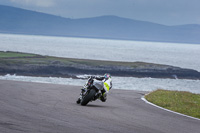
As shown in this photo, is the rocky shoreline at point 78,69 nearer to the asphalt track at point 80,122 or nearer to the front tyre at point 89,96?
the front tyre at point 89,96

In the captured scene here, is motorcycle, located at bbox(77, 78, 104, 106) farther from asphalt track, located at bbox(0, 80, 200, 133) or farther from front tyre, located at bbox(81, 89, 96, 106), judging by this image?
asphalt track, located at bbox(0, 80, 200, 133)

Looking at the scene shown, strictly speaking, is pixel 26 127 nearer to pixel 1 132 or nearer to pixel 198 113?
pixel 1 132

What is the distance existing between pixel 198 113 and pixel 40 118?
21.3 ft

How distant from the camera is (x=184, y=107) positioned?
620 inches

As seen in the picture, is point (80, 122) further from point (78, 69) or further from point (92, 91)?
point (78, 69)

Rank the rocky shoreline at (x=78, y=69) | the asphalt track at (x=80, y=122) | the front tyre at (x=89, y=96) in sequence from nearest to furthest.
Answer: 1. the asphalt track at (x=80, y=122)
2. the front tyre at (x=89, y=96)
3. the rocky shoreline at (x=78, y=69)

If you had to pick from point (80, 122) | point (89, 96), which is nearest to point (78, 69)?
point (89, 96)

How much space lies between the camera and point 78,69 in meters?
77.2

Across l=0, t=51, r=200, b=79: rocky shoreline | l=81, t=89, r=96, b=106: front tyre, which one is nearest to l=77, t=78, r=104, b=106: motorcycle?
l=81, t=89, r=96, b=106: front tyre

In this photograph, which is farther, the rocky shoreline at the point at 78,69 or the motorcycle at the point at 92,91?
the rocky shoreline at the point at 78,69

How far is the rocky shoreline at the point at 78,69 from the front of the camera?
69875 mm

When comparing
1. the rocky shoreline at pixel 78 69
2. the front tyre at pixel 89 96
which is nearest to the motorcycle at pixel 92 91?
the front tyre at pixel 89 96

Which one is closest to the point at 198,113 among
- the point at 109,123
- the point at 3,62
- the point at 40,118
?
the point at 109,123

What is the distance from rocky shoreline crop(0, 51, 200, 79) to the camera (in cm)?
6988
